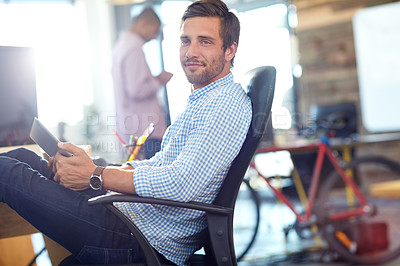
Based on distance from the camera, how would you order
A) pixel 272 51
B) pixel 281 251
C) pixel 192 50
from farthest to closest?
1. pixel 272 51
2. pixel 281 251
3. pixel 192 50

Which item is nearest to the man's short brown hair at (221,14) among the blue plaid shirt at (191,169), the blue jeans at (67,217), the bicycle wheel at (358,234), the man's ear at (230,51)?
the man's ear at (230,51)

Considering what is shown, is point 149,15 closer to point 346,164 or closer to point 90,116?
point 346,164

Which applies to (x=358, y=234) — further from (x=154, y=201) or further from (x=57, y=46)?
(x=57, y=46)

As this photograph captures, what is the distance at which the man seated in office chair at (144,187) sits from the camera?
3.89 feet

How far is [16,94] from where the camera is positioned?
159 cm

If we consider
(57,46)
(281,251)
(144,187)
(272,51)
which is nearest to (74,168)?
(144,187)

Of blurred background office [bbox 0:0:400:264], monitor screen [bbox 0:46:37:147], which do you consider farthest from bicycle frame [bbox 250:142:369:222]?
blurred background office [bbox 0:0:400:264]

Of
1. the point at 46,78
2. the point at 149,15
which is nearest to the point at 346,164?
the point at 149,15

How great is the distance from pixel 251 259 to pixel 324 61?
3.54 m

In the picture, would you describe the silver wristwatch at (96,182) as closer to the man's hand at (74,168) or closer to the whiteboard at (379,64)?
the man's hand at (74,168)

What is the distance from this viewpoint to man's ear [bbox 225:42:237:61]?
1476 mm

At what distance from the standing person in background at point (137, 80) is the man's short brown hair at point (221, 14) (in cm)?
111

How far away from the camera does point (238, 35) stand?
150 cm

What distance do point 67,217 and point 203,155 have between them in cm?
39
